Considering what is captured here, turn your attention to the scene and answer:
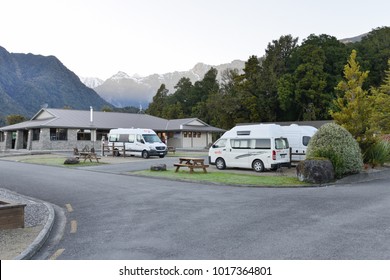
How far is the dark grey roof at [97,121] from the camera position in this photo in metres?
46.0

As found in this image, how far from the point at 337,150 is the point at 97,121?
133 ft

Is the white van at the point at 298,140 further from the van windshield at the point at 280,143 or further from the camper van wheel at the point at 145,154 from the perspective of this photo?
the camper van wheel at the point at 145,154

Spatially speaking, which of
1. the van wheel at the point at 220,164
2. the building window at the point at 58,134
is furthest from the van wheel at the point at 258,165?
the building window at the point at 58,134

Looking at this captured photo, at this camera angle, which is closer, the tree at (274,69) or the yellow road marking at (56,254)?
the yellow road marking at (56,254)

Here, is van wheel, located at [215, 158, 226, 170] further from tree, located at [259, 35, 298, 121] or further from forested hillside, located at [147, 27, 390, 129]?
tree, located at [259, 35, 298, 121]

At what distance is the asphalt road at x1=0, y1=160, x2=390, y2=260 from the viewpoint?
18.4 feet

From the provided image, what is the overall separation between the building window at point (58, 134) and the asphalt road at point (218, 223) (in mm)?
33413

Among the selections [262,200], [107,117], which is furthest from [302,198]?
[107,117]

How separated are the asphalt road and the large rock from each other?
5.02ft

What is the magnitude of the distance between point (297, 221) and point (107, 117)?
4921cm

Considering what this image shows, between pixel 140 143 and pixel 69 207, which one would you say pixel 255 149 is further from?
pixel 140 143

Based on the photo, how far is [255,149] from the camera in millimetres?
19000

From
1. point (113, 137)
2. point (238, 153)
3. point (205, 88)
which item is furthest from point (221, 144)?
point (205, 88)

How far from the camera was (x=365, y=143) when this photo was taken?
64.3 ft
